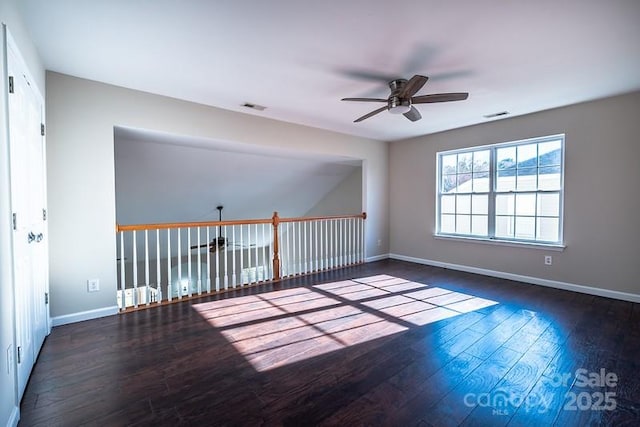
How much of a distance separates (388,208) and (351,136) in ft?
5.68

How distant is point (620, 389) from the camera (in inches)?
75.1

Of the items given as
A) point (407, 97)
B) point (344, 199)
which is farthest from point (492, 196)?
point (344, 199)

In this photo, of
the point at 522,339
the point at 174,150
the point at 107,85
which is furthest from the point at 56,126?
the point at 522,339

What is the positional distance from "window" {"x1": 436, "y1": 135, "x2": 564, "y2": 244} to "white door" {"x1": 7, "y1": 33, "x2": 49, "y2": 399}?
5.33 meters

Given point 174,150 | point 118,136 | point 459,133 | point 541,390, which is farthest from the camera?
point 459,133

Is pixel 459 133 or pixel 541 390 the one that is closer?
pixel 541 390

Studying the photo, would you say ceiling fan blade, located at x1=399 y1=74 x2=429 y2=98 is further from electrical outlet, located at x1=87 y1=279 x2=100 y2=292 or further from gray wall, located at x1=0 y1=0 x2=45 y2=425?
electrical outlet, located at x1=87 y1=279 x2=100 y2=292

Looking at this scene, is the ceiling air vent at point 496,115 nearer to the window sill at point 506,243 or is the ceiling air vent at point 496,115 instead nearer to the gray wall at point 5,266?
the window sill at point 506,243

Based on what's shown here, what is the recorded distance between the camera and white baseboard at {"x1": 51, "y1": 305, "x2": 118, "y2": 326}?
9.37 feet

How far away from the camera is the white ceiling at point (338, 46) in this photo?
193 cm

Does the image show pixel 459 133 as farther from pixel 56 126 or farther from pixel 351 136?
pixel 56 126

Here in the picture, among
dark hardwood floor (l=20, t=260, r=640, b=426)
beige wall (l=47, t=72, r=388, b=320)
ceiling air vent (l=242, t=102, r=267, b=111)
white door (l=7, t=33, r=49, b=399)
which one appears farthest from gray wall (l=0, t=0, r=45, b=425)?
ceiling air vent (l=242, t=102, r=267, b=111)

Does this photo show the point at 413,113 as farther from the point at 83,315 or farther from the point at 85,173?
the point at 83,315

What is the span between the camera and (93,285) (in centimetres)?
302
